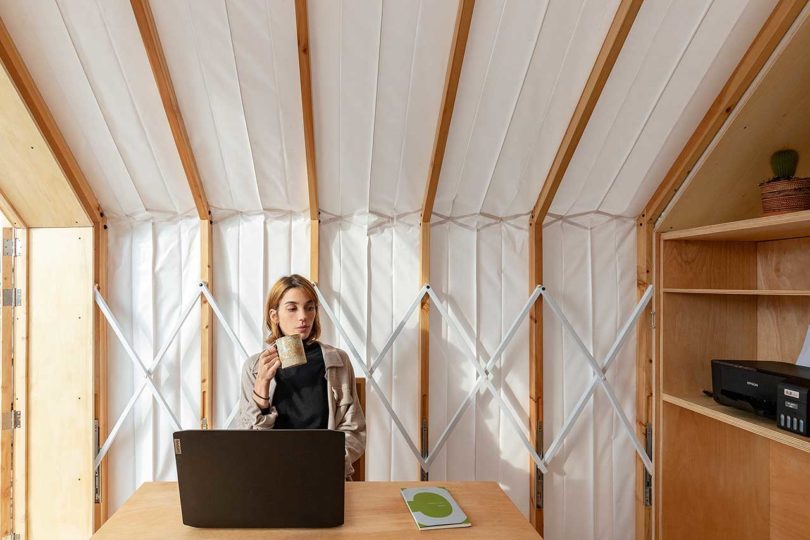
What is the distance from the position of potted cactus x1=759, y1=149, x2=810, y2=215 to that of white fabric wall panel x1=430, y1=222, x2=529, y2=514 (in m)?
1.15

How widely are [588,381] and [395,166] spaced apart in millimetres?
1601

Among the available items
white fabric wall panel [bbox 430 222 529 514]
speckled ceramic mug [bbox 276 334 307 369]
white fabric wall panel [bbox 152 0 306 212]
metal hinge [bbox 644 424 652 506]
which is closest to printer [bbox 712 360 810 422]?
metal hinge [bbox 644 424 652 506]

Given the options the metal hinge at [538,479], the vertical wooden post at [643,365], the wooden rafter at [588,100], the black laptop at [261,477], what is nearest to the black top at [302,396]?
the black laptop at [261,477]

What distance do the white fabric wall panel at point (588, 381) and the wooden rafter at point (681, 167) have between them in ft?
0.26

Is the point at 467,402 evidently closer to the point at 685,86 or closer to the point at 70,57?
the point at 685,86

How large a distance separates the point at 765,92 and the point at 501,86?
105 centimetres

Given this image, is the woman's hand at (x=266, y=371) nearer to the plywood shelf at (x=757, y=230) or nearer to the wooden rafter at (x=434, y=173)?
the wooden rafter at (x=434, y=173)

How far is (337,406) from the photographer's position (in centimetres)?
224

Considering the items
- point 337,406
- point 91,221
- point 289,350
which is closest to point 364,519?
point 289,350

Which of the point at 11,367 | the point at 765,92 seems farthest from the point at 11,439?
the point at 765,92

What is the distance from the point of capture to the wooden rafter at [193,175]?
199cm

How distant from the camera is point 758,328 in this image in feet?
8.07

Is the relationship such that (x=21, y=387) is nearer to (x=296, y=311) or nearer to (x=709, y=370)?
(x=296, y=311)

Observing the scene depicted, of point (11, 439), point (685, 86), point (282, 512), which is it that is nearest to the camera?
point (282, 512)
